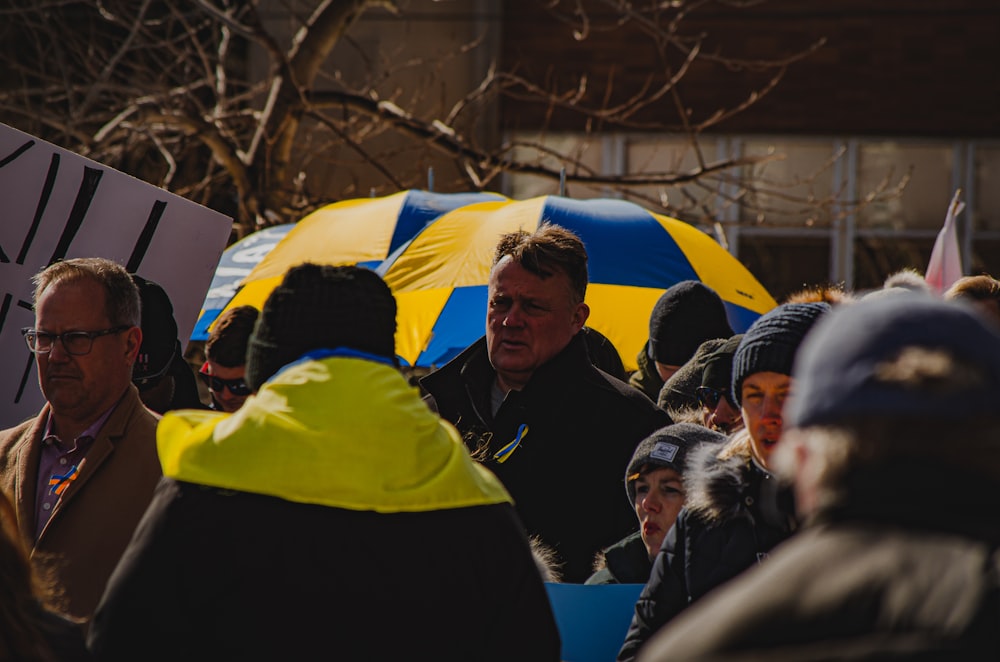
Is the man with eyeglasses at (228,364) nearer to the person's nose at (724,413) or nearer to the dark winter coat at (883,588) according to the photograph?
the person's nose at (724,413)

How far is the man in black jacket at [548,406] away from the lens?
3.61m

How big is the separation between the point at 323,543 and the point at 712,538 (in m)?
0.96

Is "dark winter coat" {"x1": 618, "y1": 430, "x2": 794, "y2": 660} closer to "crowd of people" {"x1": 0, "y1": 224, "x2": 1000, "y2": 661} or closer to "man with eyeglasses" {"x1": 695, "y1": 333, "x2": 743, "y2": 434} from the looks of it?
"crowd of people" {"x1": 0, "y1": 224, "x2": 1000, "y2": 661}

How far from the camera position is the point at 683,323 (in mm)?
5223

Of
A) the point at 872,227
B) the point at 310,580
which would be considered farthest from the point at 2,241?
the point at 872,227

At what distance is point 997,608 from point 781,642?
22 cm

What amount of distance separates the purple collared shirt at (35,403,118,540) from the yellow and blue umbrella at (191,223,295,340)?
11.3 feet

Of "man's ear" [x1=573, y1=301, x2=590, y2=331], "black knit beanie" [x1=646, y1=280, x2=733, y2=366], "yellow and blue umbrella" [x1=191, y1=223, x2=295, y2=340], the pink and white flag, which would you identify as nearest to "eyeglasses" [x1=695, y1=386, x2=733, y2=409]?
"man's ear" [x1=573, y1=301, x2=590, y2=331]

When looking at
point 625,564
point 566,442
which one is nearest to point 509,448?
point 566,442

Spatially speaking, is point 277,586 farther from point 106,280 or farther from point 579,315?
point 579,315

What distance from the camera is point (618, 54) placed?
13.8 metres

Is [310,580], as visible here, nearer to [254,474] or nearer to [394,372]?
[254,474]

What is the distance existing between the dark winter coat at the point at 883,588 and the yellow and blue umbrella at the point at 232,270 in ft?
18.7

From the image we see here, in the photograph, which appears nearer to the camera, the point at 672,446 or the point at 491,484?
the point at 491,484
